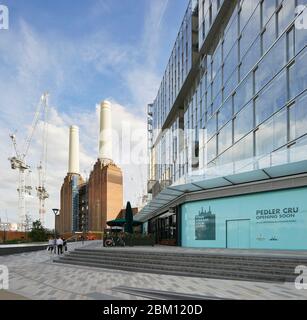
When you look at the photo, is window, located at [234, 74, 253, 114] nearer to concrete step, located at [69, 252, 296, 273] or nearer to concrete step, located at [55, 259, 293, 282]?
concrete step, located at [69, 252, 296, 273]

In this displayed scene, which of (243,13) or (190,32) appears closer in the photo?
(243,13)

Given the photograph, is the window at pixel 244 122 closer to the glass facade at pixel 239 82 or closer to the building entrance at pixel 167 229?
the glass facade at pixel 239 82

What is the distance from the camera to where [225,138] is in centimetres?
2741

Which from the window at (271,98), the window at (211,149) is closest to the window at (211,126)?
the window at (211,149)

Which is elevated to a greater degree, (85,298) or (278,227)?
(278,227)

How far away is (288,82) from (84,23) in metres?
10.4

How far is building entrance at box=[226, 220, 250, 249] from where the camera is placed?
22.8 meters

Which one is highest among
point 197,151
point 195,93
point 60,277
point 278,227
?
point 195,93

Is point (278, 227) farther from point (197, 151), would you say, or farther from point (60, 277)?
point (197, 151)

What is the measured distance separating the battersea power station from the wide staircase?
8963 centimetres

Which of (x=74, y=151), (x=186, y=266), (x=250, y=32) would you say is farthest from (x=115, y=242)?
(x=74, y=151)

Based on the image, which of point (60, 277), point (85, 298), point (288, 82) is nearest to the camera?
point (85, 298)
